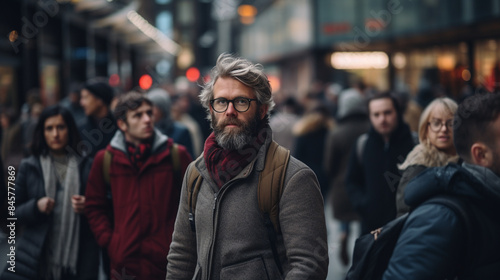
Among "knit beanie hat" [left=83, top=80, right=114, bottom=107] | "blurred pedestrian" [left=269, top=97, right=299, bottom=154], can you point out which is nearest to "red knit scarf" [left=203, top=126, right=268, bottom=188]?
"knit beanie hat" [left=83, top=80, right=114, bottom=107]

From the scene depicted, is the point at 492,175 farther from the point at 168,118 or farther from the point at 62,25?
the point at 62,25

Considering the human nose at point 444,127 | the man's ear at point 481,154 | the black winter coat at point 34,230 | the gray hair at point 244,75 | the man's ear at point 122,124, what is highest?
the gray hair at point 244,75

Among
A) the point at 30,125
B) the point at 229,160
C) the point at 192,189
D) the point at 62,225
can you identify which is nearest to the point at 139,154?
the point at 62,225

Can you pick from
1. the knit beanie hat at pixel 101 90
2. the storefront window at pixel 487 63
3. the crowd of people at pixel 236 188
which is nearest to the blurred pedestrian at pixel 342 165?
the crowd of people at pixel 236 188

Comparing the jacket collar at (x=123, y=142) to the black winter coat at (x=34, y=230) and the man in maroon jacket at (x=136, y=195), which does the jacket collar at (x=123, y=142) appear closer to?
the man in maroon jacket at (x=136, y=195)

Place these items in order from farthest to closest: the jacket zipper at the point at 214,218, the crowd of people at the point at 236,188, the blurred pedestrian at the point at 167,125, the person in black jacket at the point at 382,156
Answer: the blurred pedestrian at the point at 167,125 < the person in black jacket at the point at 382,156 < the jacket zipper at the point at 214,218 < the crowd of people at the point at 236,188

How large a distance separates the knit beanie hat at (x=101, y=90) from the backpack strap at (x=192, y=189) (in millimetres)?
3606

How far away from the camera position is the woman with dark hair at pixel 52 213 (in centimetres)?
491

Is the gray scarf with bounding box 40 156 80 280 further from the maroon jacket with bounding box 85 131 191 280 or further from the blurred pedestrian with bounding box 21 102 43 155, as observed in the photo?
the blurred pedestrian with bounding box 21 102 43 155

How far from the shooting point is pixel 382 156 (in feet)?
18.6

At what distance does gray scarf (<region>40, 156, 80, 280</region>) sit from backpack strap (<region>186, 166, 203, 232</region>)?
213 centimetres

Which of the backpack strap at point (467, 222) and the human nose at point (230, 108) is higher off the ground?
the human nose at point (230, 108)

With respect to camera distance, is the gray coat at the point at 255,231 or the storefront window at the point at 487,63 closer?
the gray coat at the point at 255,231

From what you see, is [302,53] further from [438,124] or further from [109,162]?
[438,124]
